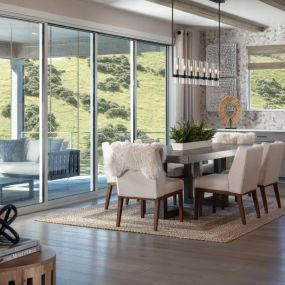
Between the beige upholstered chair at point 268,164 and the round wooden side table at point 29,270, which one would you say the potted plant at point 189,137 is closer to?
the beige upholstered chair at point 268,164

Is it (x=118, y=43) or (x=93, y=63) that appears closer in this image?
(x=93, y=63)

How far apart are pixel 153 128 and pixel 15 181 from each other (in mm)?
3501

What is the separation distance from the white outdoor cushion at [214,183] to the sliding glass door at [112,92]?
2451 mm

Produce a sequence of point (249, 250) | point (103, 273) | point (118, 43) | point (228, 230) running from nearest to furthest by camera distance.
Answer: point (103, 273)
point (249, 250)
point (228, 230)
point (118, 43)

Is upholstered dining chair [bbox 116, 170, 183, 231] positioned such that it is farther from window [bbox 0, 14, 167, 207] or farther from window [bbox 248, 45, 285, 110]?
window [bbox 248, 45, 285, 110]

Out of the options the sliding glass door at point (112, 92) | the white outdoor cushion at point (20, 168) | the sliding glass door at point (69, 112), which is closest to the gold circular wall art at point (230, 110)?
the sliding glass door at point (112, 92)

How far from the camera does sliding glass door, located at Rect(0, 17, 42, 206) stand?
6641mm

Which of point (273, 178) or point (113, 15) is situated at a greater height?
point (113, 15)

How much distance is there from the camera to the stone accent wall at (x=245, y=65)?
10109mm

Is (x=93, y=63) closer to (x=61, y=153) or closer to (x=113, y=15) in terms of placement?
(x=113, y=15)

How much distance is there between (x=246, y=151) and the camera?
5949mm

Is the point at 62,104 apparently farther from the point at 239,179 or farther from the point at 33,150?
the point at 239,179

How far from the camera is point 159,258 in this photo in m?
4.72

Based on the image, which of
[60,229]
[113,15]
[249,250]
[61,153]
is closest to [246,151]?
[249,250]
